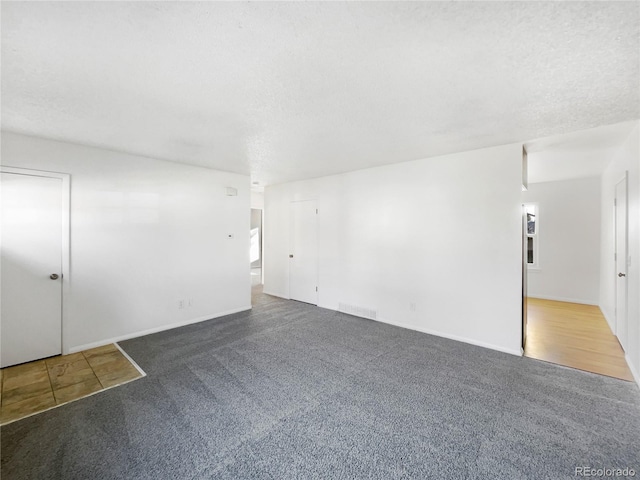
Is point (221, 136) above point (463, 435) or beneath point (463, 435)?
above

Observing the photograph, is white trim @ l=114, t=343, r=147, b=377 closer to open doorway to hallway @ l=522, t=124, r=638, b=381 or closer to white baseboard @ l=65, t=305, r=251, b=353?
white baseboard @ l=65, t=305, r=251, b=353

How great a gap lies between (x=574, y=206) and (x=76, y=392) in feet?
27.4

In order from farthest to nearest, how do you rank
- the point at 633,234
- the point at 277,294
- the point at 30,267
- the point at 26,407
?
the point at 277,294 → the point at 30,267 → the point at 633,234 → the point at 26,407

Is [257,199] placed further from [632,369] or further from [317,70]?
[632,369]

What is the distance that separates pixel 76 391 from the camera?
2.47 metres

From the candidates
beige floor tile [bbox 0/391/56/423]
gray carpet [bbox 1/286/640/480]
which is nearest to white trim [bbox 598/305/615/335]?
gray carpet [bbox 1/286/640/480]

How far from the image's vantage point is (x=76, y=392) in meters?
2.46

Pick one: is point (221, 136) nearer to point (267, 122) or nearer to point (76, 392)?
point (267, 122)

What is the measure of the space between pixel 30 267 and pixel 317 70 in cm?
376

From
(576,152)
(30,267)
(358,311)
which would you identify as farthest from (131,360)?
(576,152)

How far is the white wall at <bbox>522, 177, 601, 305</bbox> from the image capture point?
5438 mm

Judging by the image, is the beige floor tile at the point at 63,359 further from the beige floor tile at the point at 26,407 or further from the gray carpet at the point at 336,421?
the beige floor tile at the point at 26,407

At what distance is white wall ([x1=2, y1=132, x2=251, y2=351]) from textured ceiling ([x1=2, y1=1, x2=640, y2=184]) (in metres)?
0.48

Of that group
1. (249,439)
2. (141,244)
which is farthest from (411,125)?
(141,244)
